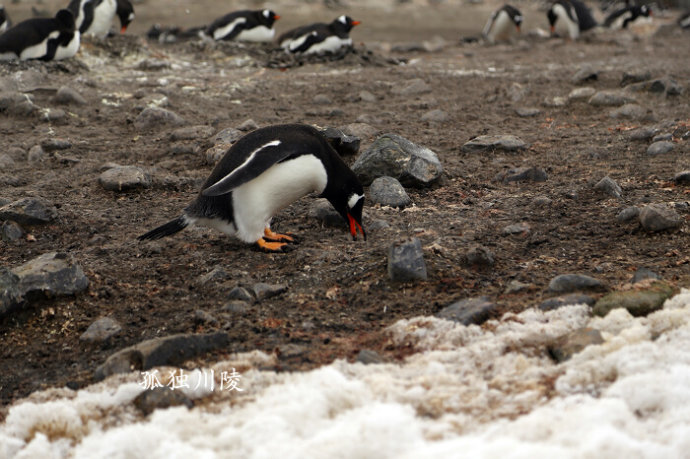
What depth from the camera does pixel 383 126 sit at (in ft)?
20.9

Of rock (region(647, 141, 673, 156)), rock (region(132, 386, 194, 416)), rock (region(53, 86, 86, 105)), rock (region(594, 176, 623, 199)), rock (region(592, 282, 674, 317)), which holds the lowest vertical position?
rock (region(132, 386, 194, 416))

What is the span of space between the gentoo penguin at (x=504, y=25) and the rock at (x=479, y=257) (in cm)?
1042

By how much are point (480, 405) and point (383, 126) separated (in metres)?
4.15

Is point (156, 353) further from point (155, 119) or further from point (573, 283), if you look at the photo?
point (155, 119)

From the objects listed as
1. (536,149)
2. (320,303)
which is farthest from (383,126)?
(320,303)

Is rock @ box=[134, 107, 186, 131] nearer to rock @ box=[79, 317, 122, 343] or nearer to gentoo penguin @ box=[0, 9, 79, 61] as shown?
gentoo penguin @ box=[0, 9, 79, 61]

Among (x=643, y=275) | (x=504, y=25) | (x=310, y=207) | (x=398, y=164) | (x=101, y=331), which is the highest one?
(x=504, y=25)

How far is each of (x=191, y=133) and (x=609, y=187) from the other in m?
3.18

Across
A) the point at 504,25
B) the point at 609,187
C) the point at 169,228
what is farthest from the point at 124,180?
the point at 504,25

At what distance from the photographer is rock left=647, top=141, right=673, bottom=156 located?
17.0 feet

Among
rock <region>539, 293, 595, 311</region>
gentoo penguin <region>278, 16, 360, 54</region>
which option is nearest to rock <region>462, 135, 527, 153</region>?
rock <region>539, 293, 595, 311</region>

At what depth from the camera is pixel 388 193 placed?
455 centimetres

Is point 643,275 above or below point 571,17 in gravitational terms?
below

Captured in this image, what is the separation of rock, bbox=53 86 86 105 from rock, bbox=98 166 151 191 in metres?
2.21
